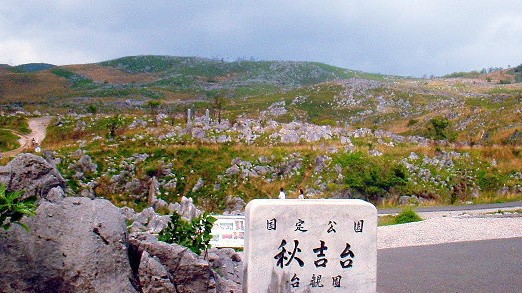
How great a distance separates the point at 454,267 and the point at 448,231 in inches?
214

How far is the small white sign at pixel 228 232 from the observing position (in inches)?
537

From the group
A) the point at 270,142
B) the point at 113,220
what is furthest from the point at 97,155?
the point at 113,220

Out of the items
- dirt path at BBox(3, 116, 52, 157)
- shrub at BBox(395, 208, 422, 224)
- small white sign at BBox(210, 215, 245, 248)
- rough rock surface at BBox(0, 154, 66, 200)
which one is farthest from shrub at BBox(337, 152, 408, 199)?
rough rock surface at BBox(0, 154, 66, 200)

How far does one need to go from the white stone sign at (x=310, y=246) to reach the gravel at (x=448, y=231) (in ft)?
26.4

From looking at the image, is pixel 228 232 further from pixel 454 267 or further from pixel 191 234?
pixel 454 267

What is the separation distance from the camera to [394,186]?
99.5ft

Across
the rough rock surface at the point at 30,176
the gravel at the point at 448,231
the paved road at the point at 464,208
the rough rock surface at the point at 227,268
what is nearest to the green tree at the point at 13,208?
the rough rock surface at the point at 30,176

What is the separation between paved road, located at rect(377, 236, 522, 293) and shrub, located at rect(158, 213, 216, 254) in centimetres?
333

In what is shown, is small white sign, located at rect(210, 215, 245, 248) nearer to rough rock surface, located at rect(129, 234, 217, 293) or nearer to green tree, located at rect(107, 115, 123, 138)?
rough rock surface, located at rect(129, 234, 217, 293)

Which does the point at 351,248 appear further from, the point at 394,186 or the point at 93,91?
the point at 93,91

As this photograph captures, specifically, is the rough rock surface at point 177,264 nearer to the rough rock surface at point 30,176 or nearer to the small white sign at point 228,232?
the rough rock surface at point 30,176

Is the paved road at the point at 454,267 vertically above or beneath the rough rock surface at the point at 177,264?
beneath

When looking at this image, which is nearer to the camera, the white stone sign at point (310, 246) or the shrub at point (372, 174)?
the white stone sign at point (310, 246)

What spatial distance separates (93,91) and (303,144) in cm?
9015
